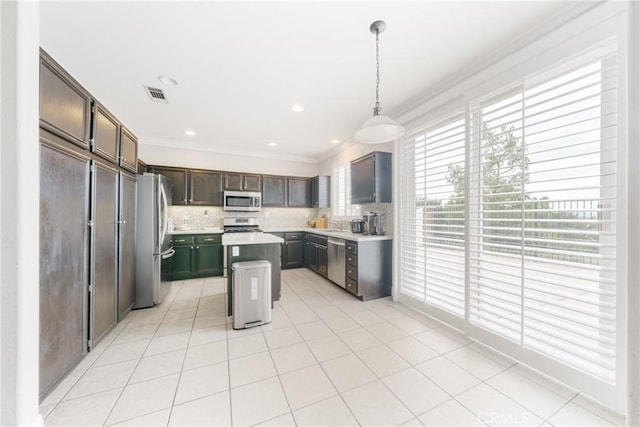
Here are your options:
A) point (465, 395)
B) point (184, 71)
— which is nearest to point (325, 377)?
point (465, 395)

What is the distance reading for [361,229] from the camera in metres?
4.12

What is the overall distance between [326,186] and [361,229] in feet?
6.16

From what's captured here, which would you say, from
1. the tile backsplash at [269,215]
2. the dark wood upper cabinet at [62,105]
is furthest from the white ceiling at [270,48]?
the tile backsplash at [269,215]

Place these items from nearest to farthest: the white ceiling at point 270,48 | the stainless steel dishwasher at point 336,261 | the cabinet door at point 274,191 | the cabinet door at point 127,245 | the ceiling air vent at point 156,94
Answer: the white ceiling at point 270,48
the cabinet door at point 127,245
the ceiling air vent at point 156,94
the stainless steel dishwasher at point 336,261
the cabinet door at point 274,191

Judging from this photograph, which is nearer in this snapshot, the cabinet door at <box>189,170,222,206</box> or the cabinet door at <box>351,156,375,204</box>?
the cabinet door at <box>351,156,375,204</box>

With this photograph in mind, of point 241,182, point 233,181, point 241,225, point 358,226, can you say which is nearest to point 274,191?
point 241,182

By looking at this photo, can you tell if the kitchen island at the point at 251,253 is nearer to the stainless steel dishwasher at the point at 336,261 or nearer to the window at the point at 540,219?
the stainless steel dishwasher at the point at 336,261

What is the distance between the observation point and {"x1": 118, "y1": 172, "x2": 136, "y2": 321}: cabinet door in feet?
8.73

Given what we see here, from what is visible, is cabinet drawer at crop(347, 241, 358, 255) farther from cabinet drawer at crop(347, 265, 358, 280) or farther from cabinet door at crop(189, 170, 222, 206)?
cabinet door at crop(189, 170, 222, 206)

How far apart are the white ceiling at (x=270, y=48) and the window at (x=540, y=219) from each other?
1.90 ft

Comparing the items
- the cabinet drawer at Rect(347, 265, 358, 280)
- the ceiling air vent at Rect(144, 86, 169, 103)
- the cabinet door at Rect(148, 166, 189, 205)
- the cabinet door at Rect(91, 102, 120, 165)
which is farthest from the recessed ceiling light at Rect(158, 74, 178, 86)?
the cabinet drawer at Rect(347, 265, 358, 280)

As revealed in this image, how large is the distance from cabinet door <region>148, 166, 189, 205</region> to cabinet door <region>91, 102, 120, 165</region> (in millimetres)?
2120

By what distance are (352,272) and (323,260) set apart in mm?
1076

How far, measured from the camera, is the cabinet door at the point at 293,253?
17.2 feet
